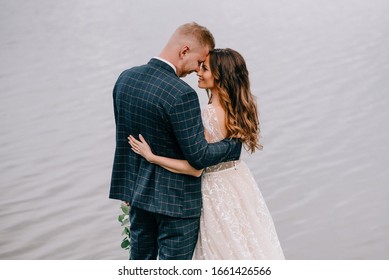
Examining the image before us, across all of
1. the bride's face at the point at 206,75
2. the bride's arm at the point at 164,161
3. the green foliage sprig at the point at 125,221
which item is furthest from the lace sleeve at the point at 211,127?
the green foliage sprig at the point at 125,221

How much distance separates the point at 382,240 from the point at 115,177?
228cm

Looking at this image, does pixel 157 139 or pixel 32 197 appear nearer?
pixel 157 139

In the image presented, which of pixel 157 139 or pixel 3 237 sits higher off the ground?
pixel 157 139

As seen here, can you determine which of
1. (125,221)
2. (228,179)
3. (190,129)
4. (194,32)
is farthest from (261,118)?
(190,129)

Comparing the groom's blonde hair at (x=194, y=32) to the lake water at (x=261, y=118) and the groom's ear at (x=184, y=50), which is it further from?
the lake water at (x=261, y=118)

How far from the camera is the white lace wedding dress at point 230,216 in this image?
2588mm

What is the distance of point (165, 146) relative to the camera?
2416 millimetres

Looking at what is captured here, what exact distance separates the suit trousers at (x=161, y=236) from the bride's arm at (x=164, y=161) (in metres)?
0.18

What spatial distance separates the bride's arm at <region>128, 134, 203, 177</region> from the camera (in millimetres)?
2402

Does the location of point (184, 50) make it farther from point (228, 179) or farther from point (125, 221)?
point (125, 221)
